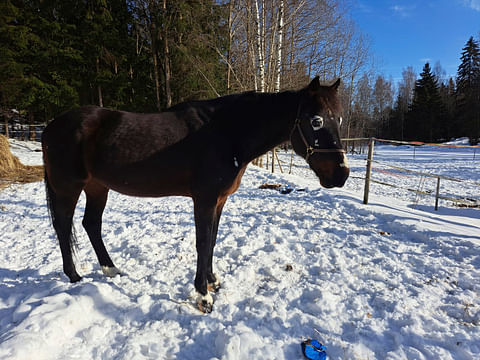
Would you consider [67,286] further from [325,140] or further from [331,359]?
[325,140]

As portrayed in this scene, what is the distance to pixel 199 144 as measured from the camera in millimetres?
2014

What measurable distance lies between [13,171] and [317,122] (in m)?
9.93

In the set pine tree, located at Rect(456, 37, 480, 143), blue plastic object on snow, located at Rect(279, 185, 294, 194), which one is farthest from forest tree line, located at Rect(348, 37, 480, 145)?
blue plastic object on snow, located at Rect(279, 185, 294, 194)

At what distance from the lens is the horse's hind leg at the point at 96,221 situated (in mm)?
2568

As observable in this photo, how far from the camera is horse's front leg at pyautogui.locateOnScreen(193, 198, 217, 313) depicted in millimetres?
2047

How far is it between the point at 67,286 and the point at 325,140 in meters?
2.75

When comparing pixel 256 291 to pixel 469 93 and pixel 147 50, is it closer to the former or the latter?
pixel 147 50

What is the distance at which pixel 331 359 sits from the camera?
1.55 m

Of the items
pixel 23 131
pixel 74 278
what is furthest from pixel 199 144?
pixel 23 131

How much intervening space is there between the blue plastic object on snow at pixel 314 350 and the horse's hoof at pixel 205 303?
2.73 ft

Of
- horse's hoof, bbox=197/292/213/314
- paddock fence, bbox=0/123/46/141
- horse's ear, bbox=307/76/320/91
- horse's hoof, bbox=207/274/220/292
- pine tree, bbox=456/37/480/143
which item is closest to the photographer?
horse's ear, bbox=307/76/320/91

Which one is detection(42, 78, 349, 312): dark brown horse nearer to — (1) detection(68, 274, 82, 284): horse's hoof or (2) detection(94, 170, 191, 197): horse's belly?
(2) detection(94, 170, 191, 197): horse's belly

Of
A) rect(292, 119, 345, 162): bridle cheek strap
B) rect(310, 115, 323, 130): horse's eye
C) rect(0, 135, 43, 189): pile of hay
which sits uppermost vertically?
rect(310, 115, 323, 130): horse's eye

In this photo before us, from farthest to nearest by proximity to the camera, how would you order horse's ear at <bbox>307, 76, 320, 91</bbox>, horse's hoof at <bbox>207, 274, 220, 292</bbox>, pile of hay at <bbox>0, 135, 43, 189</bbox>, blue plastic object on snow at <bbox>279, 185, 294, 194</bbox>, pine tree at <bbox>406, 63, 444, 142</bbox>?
pine tree at <bbox>406, 63, 444, 142</bbox> < pile of hay at <bbox>0, 135, 43, 189</bbox> < blue plastic object on snow at <bbox>279, 185, 294, 194</bbox> < horse's hoof at <bbox>207, 274, 220, 292</bbox> < horse's ear at <bbox>307, 76, 320, 91</bbox>
